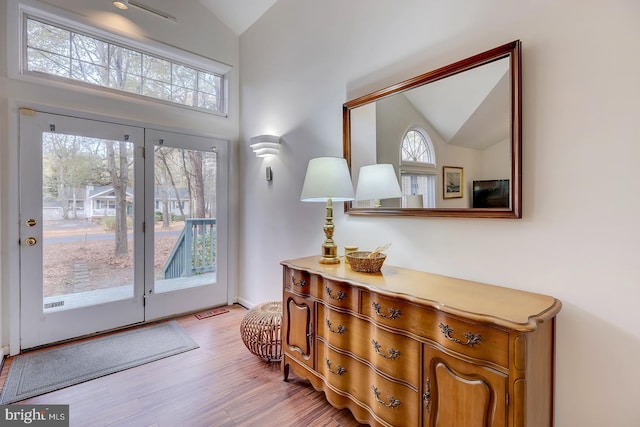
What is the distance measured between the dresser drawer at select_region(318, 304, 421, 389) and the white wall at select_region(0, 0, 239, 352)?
2.25 meters

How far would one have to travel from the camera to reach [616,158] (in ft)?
3.83

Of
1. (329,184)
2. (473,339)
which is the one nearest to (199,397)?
(329,184)

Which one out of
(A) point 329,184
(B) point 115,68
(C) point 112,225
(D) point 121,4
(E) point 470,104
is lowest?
(C) point 112,225

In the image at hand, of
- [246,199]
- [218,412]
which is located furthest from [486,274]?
[246,199]

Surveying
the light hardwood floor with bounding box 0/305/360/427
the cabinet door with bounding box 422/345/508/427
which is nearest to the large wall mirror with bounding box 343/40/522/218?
the cabinet door with bounding box 422/345/508/427

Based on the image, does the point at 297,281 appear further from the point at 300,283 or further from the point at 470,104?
the point at 470,104

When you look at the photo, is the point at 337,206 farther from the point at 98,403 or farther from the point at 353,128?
the point at 98,403

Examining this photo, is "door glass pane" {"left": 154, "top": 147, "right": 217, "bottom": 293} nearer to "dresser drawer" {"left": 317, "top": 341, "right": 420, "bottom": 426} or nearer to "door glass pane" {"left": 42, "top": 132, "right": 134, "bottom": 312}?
"door glass pane" {"left": 42, "top": 132, "right": 134, "bottom": 312}

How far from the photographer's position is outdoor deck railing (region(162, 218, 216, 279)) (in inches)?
128

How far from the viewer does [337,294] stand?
1664 mm

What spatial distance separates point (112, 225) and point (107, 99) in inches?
48.2

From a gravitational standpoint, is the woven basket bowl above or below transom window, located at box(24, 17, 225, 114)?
below

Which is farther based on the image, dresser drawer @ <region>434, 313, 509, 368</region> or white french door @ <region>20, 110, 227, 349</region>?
white french door @ <region>20, 110, 227, 349</region>

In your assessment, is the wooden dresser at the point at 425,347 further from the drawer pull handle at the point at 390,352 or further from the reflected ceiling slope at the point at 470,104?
the reflected ceiling slope at the point at 470,104
